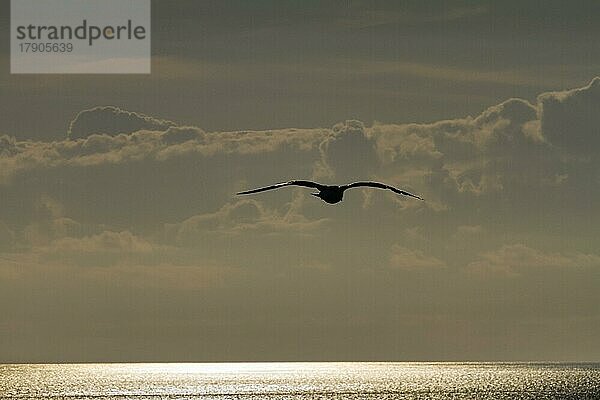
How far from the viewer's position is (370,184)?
344ft

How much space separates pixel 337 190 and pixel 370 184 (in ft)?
11.3

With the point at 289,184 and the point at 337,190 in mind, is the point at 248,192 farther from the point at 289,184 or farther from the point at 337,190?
the point at 337,190

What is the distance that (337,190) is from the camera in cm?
10756

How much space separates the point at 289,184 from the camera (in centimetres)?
10138

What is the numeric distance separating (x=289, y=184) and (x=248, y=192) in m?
3.44

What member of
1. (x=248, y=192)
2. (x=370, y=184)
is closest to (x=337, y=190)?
(x=370, y=184)

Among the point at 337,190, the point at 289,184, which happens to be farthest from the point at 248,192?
the point at 337,190

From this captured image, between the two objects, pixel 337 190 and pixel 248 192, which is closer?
pixel 248 192

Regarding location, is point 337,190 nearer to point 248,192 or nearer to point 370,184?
point 370,184

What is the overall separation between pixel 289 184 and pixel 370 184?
237 inches

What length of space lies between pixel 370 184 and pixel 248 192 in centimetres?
940
